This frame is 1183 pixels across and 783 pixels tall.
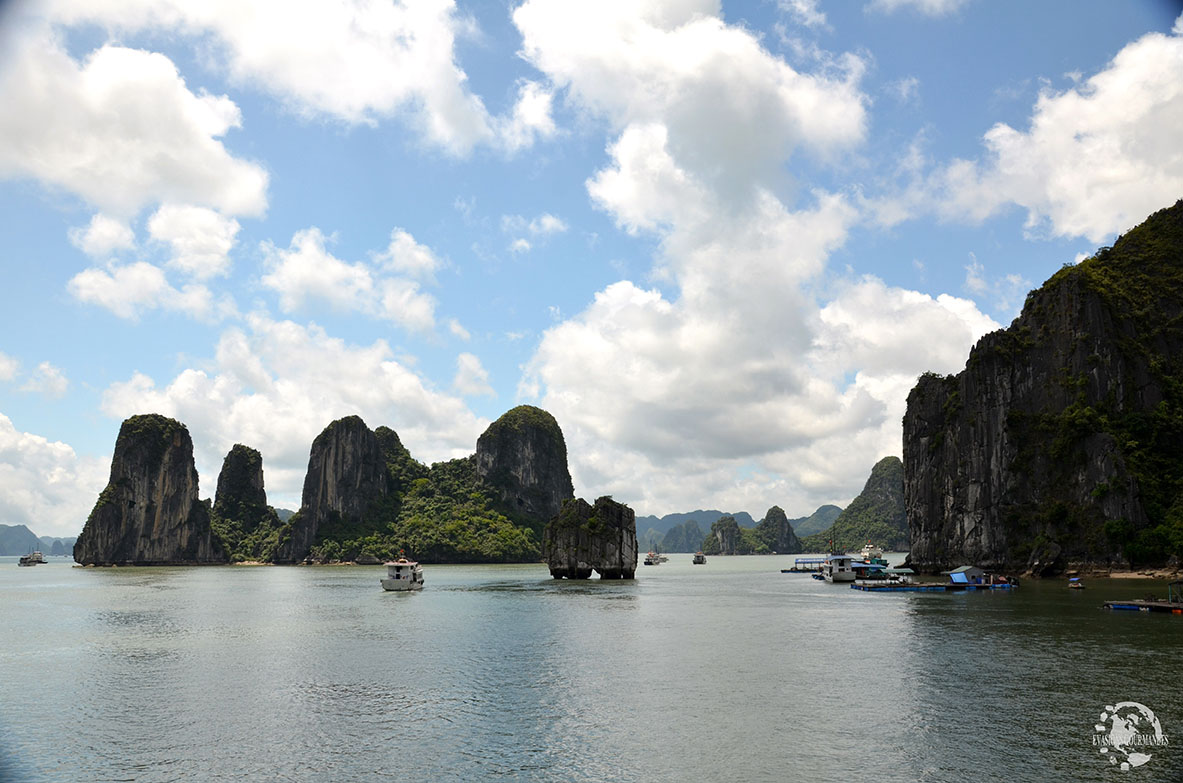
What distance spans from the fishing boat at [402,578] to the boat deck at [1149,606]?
83.4 metres

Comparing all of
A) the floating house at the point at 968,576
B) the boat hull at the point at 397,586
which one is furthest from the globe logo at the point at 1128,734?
the boat hull at the point at 397,586

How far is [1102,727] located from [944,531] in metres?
129

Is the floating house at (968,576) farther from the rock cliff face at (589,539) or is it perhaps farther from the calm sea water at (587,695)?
the rock cliff face at (589,539)

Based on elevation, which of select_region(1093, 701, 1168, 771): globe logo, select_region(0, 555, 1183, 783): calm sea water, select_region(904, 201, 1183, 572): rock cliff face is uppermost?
select_region(904, 201, 1183, 572): rock cliff face

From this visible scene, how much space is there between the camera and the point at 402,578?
110125 mm

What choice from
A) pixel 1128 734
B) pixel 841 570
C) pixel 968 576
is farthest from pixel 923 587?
pixel 1128 734

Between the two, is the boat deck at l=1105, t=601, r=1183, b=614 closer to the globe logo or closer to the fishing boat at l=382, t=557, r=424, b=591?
the globe logo

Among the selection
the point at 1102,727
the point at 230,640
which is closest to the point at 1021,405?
the point at 1102,727

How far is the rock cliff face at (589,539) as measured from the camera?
124938mm

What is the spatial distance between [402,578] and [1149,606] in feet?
287

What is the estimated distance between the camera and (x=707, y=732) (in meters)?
30.7

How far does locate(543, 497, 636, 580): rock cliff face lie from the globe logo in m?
92.5

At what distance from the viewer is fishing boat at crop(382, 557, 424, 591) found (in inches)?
4291

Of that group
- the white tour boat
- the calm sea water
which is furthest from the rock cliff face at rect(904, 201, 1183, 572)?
the calm sea water
